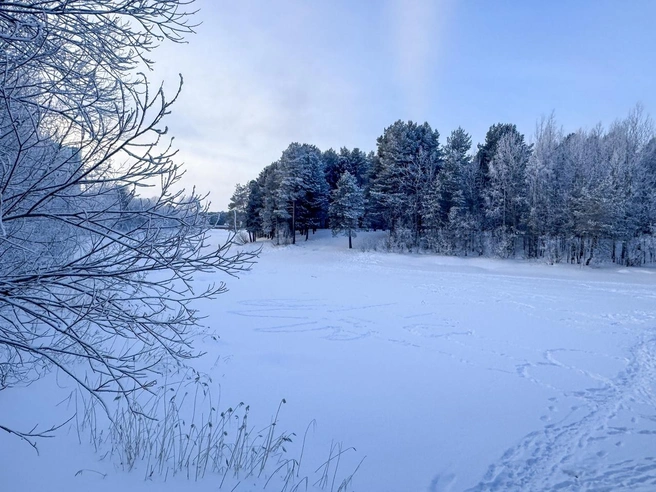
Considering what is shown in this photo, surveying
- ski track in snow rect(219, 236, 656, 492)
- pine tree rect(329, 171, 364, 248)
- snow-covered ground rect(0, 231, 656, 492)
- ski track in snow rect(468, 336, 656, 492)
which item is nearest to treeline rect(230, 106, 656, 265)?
pine tree rect(329, 171, 364, 248)

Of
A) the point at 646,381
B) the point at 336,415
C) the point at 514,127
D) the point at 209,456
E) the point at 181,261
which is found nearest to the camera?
the point at 181,261

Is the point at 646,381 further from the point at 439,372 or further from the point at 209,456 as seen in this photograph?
the point at 209,456

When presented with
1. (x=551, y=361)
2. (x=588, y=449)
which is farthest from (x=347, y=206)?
(x=588, y=449)

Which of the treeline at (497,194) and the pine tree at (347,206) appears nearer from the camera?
the treeline at (497,194)

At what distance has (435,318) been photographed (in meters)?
11.1

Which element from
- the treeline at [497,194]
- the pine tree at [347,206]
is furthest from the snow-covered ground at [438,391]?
the pine tree at [347,206]

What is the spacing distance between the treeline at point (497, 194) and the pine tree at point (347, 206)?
11 cm

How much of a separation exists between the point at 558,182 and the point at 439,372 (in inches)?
1111

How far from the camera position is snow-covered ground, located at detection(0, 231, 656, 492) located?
12.9 feet

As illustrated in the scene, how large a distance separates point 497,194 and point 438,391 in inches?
1083

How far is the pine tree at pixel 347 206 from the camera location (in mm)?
36906

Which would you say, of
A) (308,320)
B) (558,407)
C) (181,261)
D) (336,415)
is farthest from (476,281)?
(181,261)

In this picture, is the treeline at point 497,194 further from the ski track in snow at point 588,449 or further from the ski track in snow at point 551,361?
the ski track in snow at point 588,449

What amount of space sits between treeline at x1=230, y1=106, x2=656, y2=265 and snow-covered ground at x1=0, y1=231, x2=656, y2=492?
51.0 ft
